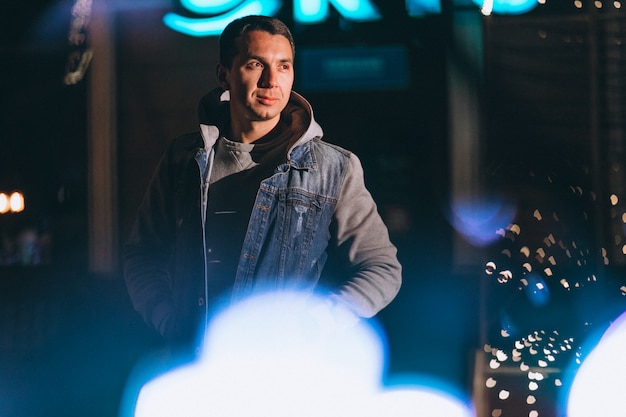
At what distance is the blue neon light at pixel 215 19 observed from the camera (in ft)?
10.6

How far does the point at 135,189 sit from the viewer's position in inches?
131

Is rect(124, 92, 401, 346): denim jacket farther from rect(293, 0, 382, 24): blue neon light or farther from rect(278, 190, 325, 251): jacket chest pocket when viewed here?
rect(293, 0, 382, 24): blue neon light

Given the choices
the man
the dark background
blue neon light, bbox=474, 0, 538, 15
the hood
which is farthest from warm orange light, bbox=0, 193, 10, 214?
blue neon light, bbox=474, 0, 538, 15

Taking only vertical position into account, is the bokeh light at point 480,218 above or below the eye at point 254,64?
below

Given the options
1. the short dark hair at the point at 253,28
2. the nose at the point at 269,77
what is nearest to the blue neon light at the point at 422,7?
the short dark hair at the point at 253,28

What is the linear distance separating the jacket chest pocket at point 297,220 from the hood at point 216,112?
282mm

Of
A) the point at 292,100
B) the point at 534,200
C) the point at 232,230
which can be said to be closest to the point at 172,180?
the point at 232,230

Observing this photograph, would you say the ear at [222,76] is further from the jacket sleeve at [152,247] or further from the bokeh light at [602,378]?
the bokeh light at [602,378]

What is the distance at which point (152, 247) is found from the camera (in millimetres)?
3314

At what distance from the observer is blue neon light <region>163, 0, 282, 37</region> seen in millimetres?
3238

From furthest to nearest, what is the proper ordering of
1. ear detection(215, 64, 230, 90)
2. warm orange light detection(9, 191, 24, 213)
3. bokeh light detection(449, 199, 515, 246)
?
warm orange light detection(9, 191, 24, 213), ear detection(215, 64, 230, 90), bokeh light detection(449, 199, 515, 246)

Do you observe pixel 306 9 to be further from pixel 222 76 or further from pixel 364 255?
pixel 364 255

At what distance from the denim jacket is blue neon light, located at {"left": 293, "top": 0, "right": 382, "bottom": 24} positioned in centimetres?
38

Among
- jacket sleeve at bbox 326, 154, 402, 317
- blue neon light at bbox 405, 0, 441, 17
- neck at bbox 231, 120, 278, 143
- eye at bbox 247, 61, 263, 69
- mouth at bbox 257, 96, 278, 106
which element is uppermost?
blue neon light at bbox 405, 0, 441, 17
